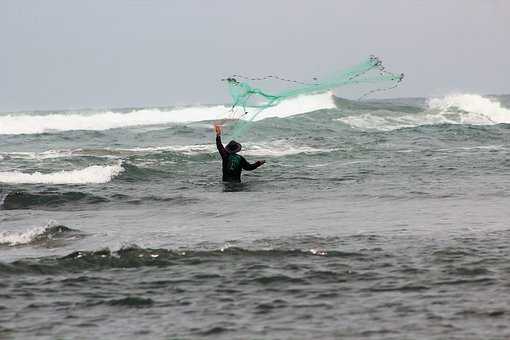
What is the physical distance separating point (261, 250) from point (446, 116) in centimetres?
4426

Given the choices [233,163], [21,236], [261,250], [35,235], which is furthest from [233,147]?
[261,250]

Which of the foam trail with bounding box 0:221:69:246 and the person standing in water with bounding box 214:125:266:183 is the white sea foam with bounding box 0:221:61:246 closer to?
the foam trail with bounding box 0:221:69:246

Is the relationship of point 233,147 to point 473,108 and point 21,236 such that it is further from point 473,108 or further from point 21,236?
point 473,108

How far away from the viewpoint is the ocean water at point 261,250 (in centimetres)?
712

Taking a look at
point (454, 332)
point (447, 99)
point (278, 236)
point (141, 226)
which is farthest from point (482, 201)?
point (447, 99)

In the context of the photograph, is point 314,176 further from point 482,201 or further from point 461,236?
point 461,236

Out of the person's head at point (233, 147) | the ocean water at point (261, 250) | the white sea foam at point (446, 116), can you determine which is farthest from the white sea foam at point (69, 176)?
the white sea foam at point (446, 116)

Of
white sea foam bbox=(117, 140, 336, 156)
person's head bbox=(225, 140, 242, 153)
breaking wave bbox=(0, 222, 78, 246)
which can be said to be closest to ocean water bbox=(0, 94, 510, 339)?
breaking wave bbox=(0, 222, 78, 246)

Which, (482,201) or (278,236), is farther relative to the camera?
(482,201)

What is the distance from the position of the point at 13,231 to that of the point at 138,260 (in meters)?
3.28

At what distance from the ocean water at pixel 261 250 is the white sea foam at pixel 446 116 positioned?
2119cm

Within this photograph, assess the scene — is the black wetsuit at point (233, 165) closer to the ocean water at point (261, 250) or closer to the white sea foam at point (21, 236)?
the ocean water at point (261, 250)

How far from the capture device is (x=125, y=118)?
226ft

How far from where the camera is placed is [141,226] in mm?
12820
